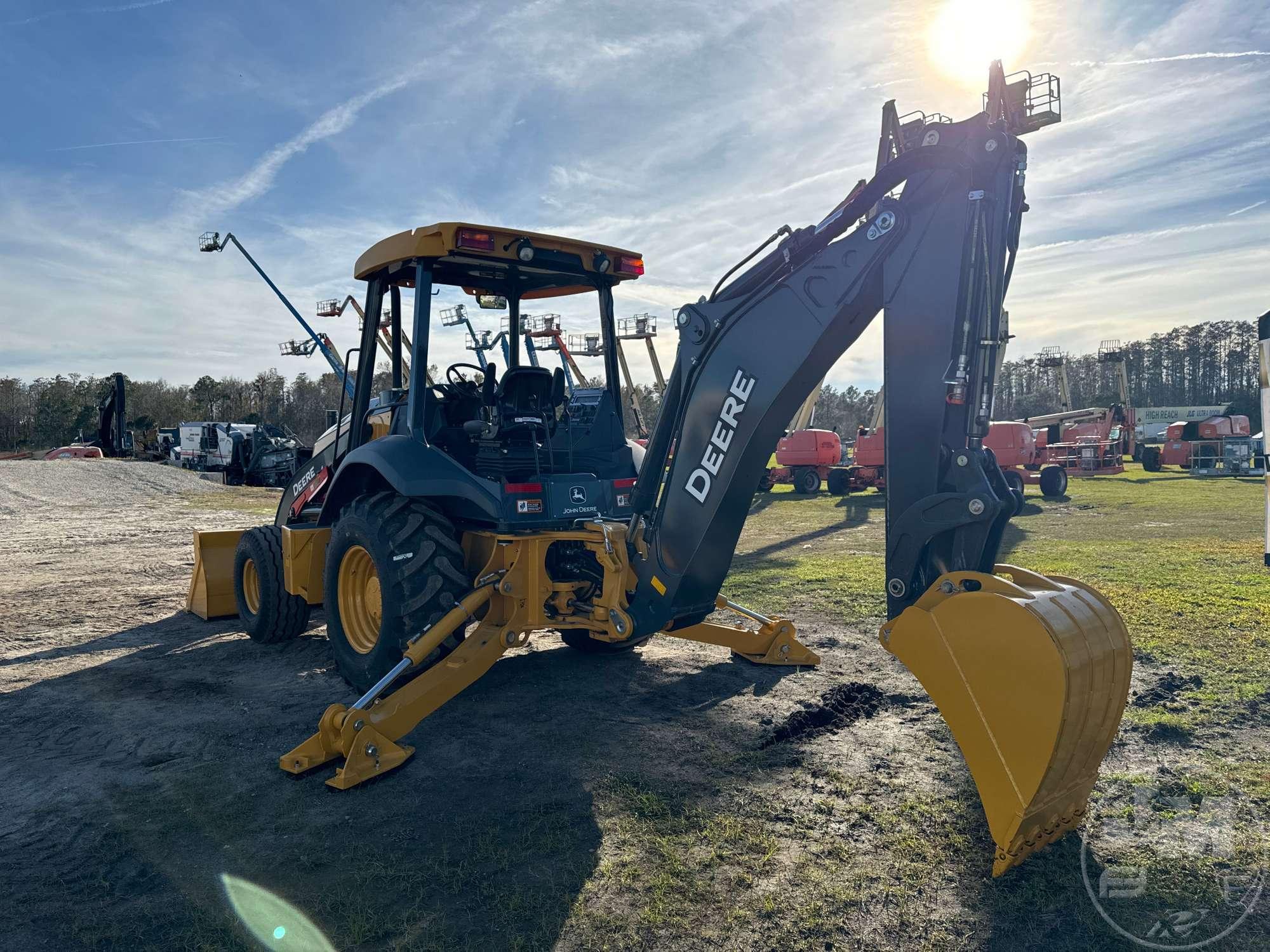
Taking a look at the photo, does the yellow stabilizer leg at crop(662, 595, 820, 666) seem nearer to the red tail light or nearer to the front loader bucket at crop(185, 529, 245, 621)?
the red tail light

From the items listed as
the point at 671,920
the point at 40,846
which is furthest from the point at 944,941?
the point at 40,846

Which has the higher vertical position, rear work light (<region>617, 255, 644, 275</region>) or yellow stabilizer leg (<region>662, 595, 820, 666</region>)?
rear work light (<region>617, 255, 644, 275</region>)

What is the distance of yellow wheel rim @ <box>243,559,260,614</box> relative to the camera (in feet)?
23.5

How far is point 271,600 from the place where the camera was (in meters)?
6.72

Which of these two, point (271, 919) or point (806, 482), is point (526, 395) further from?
point (806, 482)

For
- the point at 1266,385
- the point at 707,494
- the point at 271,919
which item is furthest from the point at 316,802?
the point at 1266,385

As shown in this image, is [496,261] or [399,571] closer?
[399,571]

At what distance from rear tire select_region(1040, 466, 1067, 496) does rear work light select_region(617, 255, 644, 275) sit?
17199 mm

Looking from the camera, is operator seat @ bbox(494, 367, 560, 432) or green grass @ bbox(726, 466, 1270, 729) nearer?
operator seat @ bbox(494, 367, 560, 432)

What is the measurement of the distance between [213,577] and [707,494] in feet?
17.7

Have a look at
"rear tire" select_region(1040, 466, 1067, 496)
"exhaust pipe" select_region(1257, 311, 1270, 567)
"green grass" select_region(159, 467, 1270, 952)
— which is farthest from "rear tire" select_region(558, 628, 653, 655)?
"rear tire" select_region(1040, 466, 1067, 496)

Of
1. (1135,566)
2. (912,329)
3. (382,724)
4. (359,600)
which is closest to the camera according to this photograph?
(912,329)

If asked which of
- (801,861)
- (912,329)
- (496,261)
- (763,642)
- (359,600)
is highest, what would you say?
(496,261)

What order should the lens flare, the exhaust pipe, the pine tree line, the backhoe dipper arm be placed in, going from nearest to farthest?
the lens flare → the backhoe dipper arm → the exhaust pipe → the pine tree line
